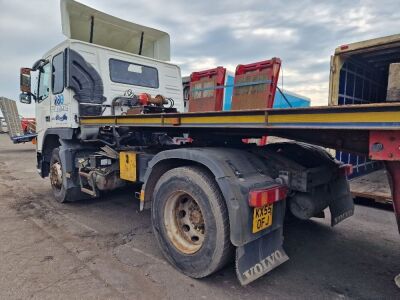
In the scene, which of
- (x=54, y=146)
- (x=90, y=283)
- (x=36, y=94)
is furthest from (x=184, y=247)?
(x=36, y=94)

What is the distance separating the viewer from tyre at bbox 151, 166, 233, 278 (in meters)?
2.56

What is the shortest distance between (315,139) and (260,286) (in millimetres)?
1404

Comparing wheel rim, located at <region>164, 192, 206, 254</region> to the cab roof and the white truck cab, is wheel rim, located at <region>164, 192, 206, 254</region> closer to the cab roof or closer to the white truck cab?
the white truck cab

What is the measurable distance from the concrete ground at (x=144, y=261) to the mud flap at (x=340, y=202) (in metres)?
0.36

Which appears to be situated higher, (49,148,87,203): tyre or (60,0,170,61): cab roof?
(60,0,170,61): cab roof

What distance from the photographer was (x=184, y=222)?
3.06m

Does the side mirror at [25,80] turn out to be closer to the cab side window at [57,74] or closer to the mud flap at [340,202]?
the cab side window at [57,74]

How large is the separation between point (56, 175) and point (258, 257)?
418 cm

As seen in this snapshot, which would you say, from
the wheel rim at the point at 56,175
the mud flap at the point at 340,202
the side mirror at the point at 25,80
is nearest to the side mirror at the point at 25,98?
the side mirror at the point at 25,80

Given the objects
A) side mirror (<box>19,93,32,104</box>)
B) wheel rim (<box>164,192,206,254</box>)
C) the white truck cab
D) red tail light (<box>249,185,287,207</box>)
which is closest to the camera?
red tail light (<box>249,185,287,207</box>)

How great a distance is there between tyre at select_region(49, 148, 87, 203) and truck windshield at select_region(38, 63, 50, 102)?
1.16m

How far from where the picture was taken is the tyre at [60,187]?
514cm

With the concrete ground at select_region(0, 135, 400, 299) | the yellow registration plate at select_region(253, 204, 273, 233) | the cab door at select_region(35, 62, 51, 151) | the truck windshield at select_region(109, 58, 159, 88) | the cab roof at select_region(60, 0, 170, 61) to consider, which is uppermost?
the cab roof at select_region(60, 0, 170, 61)

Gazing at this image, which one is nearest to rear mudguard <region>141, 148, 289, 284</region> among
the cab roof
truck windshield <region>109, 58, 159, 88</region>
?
truck windshield <region>109, 58, 159, 88</region>
